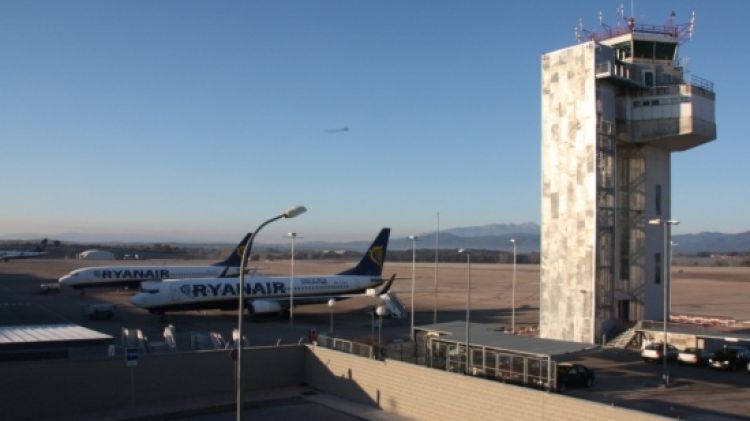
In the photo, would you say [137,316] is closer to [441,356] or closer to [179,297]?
[179,297]

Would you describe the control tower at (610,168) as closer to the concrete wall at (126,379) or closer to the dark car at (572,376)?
the dark car at (572,376)

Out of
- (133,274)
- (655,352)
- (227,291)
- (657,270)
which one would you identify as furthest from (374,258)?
(655,352)

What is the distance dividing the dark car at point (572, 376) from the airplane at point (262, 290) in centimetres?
2623

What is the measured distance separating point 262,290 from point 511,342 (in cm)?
3503

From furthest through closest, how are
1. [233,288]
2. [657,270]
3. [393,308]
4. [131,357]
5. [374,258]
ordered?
[374,258]
[393,308]
[233,288]
[657,270]
[131,357]

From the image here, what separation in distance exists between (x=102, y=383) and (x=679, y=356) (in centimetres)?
3290

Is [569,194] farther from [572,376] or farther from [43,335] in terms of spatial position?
[43,335]

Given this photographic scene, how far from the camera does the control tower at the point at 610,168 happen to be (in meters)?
47.1

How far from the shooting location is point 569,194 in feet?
159

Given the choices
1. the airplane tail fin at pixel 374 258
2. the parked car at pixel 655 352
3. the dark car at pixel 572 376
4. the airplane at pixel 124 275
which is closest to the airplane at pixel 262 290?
the airplane tail fin at pixel 374 258

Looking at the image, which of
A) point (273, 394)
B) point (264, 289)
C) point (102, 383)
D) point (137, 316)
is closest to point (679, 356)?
point (273, 394)

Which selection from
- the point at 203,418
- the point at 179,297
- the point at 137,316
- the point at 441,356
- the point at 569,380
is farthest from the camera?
the point at 137,316

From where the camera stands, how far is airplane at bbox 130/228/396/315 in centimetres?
5700

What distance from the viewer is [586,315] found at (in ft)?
154
